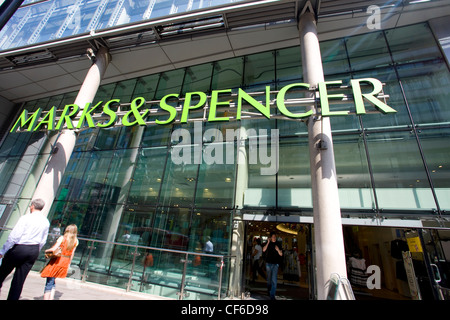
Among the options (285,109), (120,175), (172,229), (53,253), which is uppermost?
(285,109)

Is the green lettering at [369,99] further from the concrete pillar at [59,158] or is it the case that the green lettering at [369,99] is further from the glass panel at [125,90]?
the glass panel at [125,90]

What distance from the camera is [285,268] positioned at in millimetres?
10945

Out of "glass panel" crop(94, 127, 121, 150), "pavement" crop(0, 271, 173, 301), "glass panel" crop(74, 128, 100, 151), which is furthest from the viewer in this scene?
"glass panel" crop(74, 128, 100, 151)

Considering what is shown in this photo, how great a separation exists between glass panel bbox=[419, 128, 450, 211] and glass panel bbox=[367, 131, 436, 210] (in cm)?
22

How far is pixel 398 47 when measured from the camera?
354 inches

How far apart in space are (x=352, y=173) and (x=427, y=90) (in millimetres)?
4328

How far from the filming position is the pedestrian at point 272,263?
657 cm

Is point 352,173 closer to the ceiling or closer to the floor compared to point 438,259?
closer to the ceiling

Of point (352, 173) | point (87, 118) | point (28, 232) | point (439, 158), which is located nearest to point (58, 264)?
point (28, 232)

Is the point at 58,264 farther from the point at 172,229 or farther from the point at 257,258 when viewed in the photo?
the point at 257,258

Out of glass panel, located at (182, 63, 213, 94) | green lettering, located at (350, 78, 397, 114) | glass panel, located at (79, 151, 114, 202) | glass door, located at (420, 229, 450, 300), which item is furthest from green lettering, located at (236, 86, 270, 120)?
glass panel, located at (79, 151, 114, 202)

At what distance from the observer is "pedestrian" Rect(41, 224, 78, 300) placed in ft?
13.1

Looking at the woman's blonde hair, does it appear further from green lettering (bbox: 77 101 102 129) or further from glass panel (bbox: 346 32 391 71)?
glass panel (bbox: 346 32 391 71)
